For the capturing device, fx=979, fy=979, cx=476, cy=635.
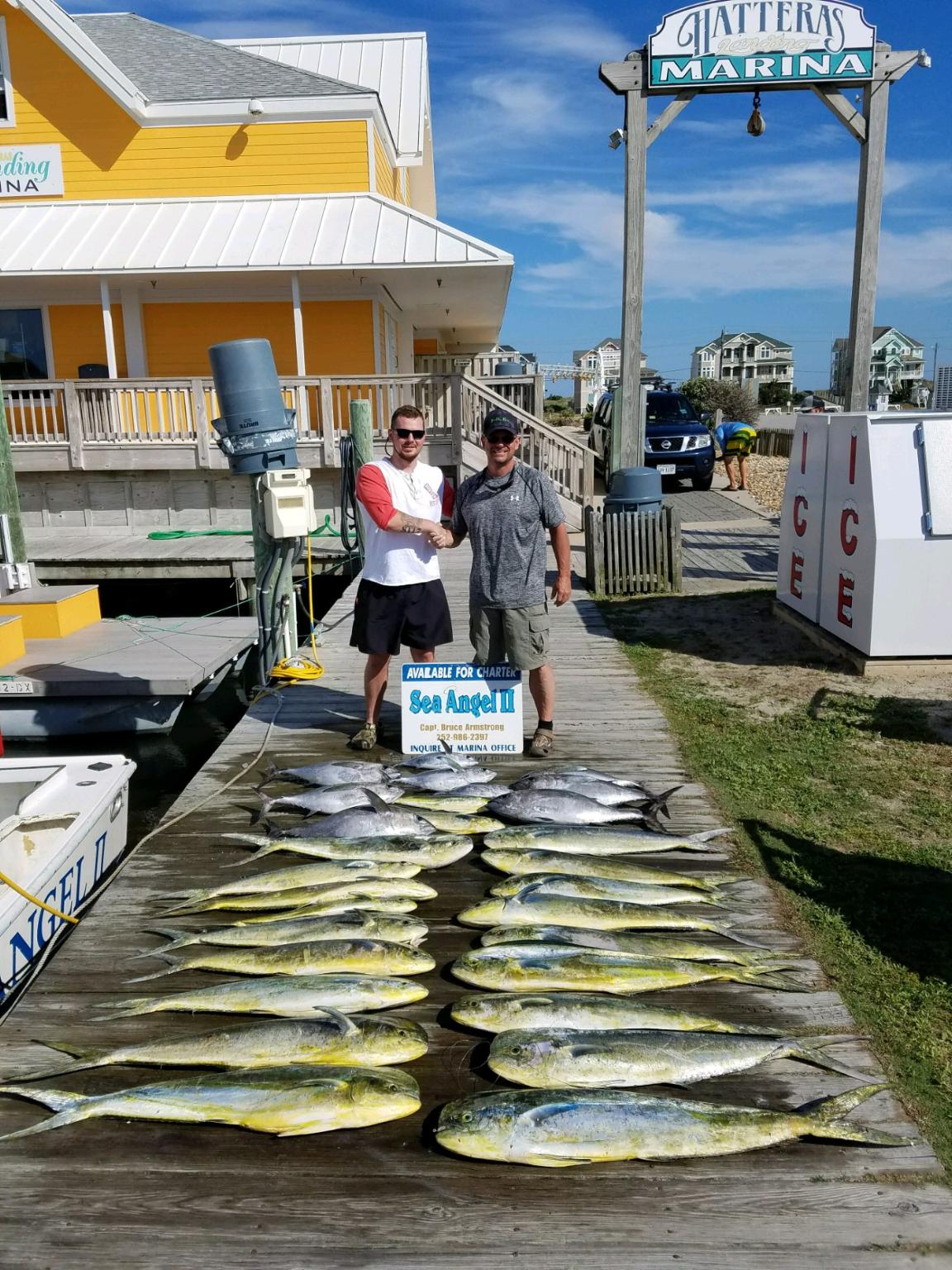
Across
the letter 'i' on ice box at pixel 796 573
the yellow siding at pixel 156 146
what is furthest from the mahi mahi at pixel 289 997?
the yellow siding at pixel 156 146

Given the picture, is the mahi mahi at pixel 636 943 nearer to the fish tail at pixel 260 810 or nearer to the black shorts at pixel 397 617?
the fish tail at pixel 260 810

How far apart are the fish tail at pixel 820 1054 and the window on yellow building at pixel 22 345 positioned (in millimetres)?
16879

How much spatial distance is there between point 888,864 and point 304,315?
14.2m

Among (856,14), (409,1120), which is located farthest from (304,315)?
(409,1120)

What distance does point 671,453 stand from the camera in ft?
65.5

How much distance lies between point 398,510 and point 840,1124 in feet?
10.9

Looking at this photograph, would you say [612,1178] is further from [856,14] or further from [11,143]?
[11,143]

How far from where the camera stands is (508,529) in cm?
480

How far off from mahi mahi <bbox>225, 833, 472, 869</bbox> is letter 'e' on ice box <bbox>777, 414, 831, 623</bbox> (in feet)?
17.0

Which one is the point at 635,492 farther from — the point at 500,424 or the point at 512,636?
the point at 500,424

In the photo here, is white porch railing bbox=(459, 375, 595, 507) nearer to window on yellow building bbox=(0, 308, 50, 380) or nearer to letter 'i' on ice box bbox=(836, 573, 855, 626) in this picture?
letter 'i' on ice box bbox=(836, 573, 855, 626)

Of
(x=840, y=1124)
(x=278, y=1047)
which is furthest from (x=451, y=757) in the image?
(x=840, y=1124)

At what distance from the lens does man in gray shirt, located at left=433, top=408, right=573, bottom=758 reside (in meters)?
4.76

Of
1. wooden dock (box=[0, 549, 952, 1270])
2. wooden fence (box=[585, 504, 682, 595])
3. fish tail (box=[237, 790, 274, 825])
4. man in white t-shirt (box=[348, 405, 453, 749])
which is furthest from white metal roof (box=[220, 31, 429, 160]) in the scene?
wooden dock (box=[0, 549, 952, 1270])
